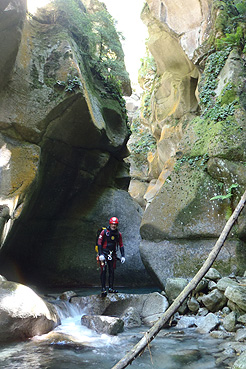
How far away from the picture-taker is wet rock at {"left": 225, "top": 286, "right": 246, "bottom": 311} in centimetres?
553

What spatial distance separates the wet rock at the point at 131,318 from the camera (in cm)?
653

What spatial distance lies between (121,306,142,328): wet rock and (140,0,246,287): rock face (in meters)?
1.56

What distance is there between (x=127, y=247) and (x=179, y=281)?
17.5ft

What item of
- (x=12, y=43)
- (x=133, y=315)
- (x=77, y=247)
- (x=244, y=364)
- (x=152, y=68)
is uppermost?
(x=152, y=68)

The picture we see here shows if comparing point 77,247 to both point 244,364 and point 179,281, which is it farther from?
point 244,364

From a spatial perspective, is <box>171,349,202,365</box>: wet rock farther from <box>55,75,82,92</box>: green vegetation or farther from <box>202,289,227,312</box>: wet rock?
<box>55,75,82,92</box>: green vegetation

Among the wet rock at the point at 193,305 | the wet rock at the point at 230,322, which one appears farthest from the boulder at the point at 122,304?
the wet rock at the point at 230,322

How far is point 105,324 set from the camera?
5.82 m

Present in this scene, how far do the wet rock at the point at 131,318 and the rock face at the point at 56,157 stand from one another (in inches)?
151

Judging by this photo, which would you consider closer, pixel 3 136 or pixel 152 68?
pixel 3 136

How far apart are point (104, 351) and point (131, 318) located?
1.88m

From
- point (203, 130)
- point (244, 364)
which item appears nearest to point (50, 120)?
point (203, 130)

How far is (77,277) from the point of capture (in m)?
11.8

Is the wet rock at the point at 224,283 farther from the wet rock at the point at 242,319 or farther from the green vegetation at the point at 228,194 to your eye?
the green vegetation at the point at 228,194
